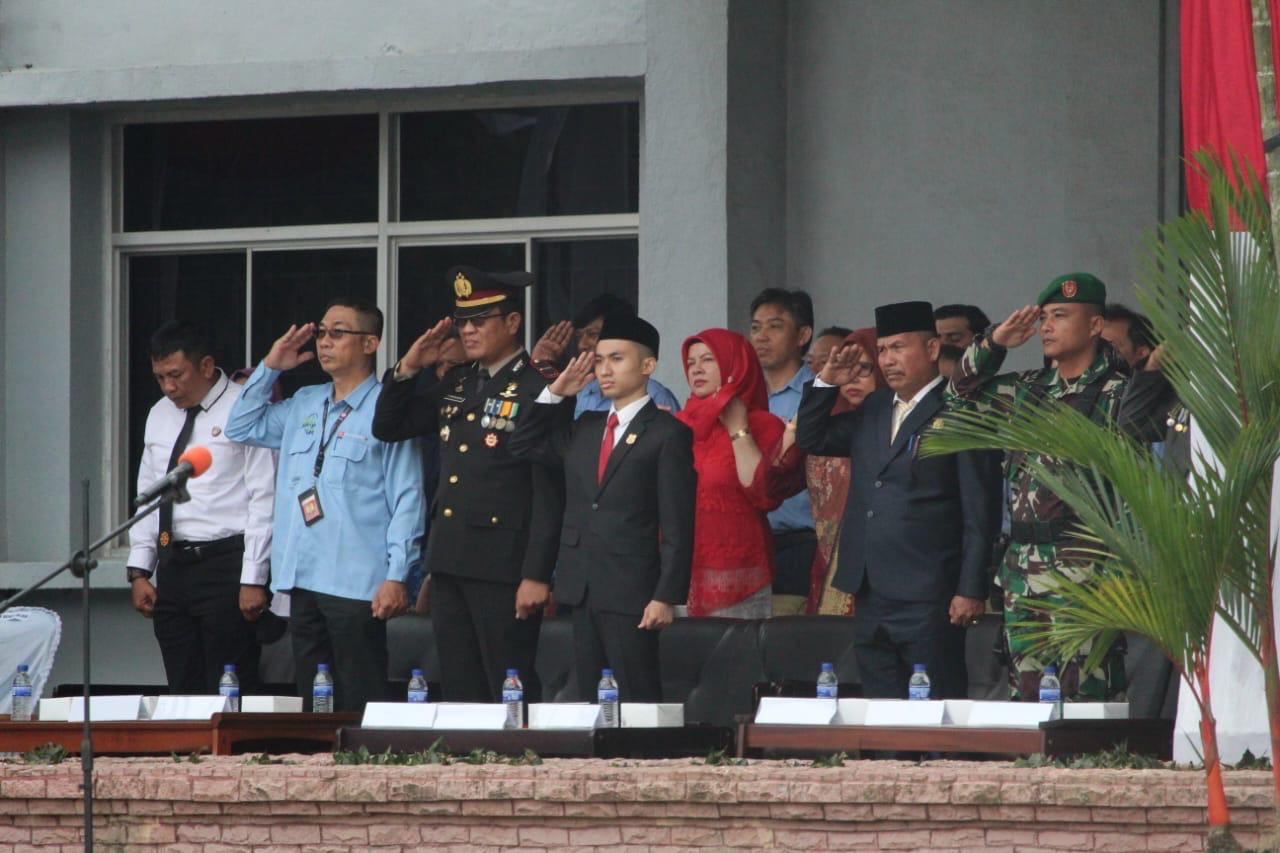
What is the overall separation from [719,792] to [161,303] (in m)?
6.12

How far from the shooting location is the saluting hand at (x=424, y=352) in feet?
25.4

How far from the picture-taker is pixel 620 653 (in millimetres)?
7137

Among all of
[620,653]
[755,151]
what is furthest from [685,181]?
[620,653]

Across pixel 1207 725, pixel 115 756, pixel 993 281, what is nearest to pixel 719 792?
pixel 1207 725

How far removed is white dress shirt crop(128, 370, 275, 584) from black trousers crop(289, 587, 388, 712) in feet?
1.36

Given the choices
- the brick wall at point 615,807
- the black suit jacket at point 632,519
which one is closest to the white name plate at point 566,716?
the brick wall at point 615,807

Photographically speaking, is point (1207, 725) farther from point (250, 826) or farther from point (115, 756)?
point (115, 756)

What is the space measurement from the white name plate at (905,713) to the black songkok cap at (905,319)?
A: 5.11ft

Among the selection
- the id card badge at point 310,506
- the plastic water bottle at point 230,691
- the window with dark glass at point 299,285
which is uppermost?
the window with dark glass at point 299,285

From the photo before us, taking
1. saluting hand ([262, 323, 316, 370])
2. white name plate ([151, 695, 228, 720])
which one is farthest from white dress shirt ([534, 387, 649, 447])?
white name plate ([151, 695, 228, 720])

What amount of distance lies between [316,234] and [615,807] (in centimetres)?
549

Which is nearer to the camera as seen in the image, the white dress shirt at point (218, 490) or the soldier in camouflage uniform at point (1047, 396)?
the soldier in camouflage uniform at point (1047, 396)

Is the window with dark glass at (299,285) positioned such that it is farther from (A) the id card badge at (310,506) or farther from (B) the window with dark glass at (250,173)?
(A) the id card badge at (310,506)

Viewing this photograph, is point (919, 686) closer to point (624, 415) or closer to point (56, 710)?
point (624, 415)
